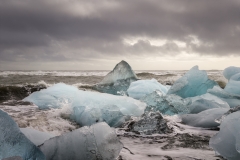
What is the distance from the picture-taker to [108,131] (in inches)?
→ 72.7

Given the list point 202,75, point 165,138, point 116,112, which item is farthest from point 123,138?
point 202,75

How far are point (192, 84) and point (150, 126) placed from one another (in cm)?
303

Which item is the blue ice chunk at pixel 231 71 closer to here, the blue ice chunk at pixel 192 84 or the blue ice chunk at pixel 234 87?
the blue ice chunk at pixel 234 87

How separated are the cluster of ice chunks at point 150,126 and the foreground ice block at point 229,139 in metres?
1.08

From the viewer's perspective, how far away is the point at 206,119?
10.5 ft

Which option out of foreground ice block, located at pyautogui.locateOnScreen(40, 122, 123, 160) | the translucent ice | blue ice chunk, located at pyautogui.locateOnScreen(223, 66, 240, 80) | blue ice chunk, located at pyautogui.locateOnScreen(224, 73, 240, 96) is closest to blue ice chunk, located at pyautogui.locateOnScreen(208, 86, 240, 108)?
blue ice chunk, located at pyautogui.locateOnScreen(224, 73, 240, 96)

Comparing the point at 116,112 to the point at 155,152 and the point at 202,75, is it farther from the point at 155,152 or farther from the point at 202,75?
the point at 202,75

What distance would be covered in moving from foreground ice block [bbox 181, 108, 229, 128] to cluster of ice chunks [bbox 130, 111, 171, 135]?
0.55 meters

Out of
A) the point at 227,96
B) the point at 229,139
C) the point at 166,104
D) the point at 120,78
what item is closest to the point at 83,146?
the point at 229,139

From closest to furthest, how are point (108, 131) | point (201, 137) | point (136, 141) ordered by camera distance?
point (108, 131) → point (136, 141) → point (201, 137)

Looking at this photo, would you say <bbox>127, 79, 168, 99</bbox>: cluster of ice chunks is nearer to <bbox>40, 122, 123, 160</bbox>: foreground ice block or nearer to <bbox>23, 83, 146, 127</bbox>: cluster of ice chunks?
<bbox>23, 83, 146, 127</bbox>: cluster of ice chunks

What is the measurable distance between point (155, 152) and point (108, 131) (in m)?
0.57

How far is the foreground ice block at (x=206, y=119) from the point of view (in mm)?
3137

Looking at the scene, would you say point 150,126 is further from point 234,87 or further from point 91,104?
point 234,87
